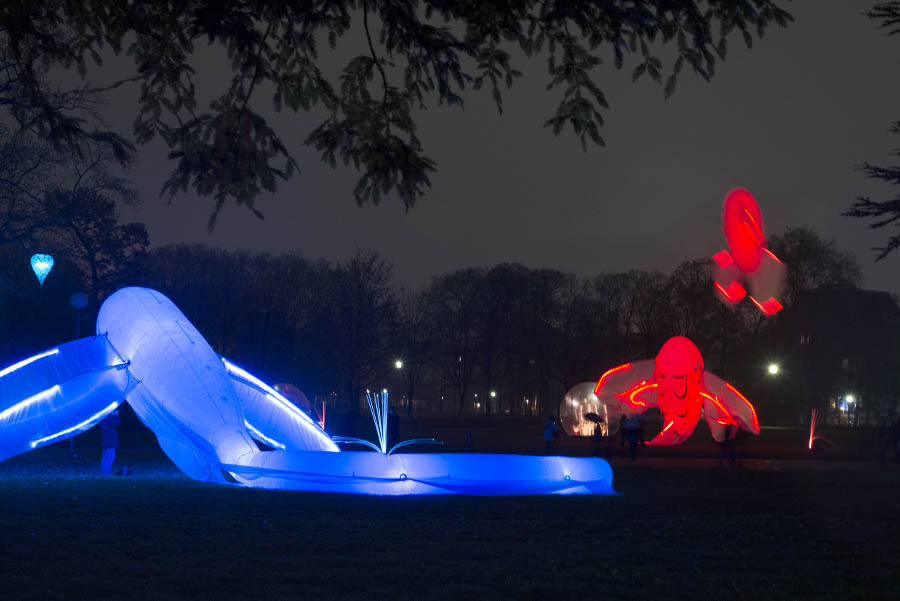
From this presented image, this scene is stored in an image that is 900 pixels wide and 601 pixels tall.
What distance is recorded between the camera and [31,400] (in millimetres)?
17484

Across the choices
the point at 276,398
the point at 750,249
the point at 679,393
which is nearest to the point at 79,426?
the point at 276,398

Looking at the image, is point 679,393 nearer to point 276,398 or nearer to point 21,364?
point 276,398

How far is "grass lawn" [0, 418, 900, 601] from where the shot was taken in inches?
306

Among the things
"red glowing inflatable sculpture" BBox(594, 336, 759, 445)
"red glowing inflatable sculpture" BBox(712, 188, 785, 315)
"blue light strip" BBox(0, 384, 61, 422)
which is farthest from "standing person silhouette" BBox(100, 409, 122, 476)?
"red glowing inflatable sculpture" BBox(594, 336, 759, 445)

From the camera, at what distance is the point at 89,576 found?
7.92 metres

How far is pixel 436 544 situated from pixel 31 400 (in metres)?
10.7

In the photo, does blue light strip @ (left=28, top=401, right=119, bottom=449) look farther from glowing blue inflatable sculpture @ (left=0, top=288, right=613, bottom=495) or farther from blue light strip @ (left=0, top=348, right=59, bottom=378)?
blue light strip @ (left=0, top=348, right=59, bottom=378)

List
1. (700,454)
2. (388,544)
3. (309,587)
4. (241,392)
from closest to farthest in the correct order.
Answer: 1. (309,587)
2. (388,544)
3. (241,392)
4. (700,454)

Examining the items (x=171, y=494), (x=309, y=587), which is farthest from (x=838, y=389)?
(x=309, y=587)

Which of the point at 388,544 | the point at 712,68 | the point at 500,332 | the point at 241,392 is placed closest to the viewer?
the point at 712,68

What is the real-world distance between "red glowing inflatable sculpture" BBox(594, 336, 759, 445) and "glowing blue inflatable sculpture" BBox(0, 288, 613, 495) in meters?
19.1

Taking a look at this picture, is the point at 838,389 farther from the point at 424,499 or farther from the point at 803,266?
the point at 424,499

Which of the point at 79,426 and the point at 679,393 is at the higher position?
the point at 679,393

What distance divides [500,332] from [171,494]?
51439 millimetres
